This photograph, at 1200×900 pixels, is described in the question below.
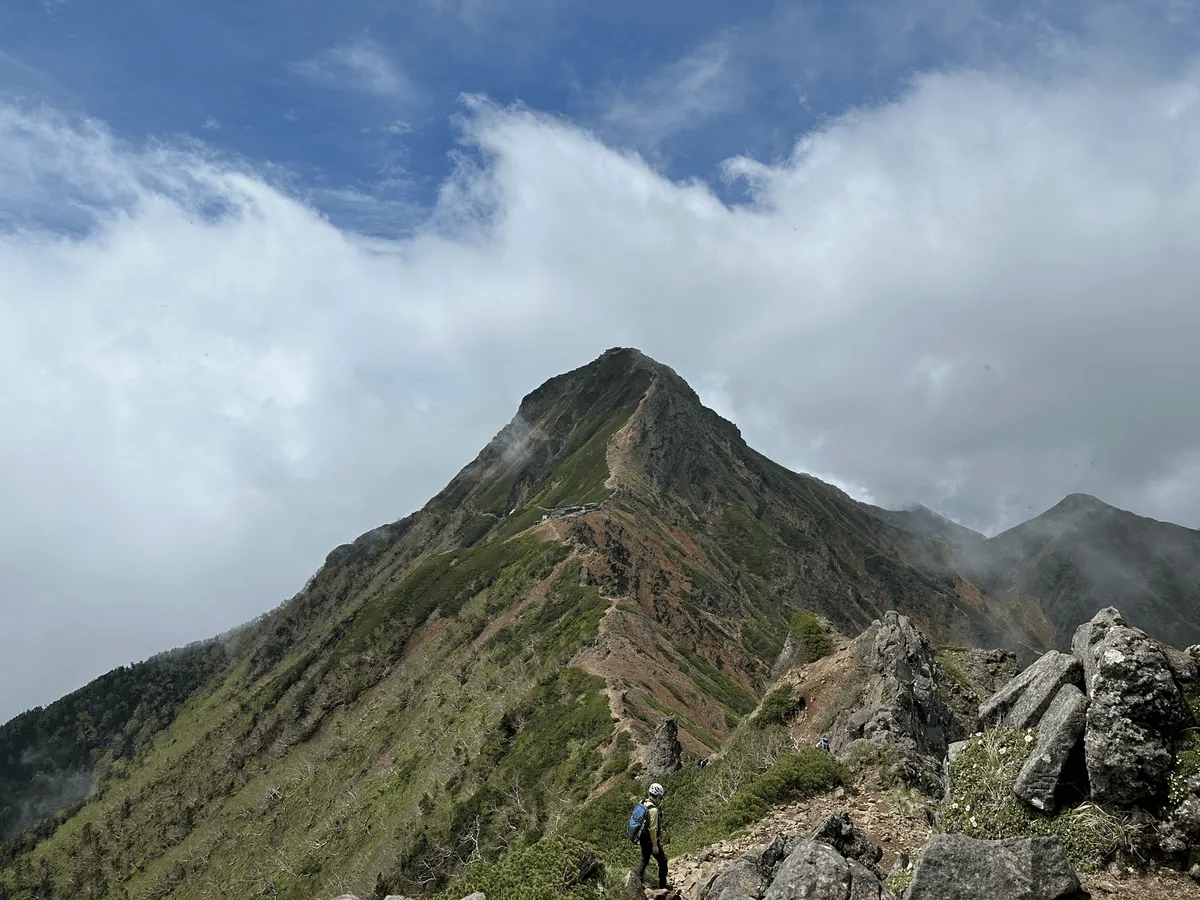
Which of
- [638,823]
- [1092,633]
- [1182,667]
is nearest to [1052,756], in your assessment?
[1182,667]

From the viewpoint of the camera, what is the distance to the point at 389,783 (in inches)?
2864

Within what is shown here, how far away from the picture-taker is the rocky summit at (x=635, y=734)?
513 inches

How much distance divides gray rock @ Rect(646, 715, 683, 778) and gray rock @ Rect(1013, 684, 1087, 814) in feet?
98.1

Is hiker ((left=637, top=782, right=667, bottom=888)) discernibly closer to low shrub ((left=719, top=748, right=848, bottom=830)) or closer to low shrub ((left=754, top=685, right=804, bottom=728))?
low shrub ((left=719, top=748, right=848, bottom=830))

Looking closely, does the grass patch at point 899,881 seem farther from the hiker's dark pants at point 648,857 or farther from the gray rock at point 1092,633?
the gray rock at point 1092,633

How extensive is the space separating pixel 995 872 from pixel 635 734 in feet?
134

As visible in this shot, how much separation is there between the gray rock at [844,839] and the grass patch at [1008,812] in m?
2.07

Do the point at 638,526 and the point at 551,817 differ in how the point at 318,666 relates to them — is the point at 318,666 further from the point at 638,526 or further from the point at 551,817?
the point at 551,817

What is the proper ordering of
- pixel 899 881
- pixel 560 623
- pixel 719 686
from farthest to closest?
pixel 560 623, pixel 719 686, pixel 899 881

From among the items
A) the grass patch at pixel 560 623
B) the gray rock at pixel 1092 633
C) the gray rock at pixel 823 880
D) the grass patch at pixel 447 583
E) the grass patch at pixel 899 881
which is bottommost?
the grass patch at pixel 899 881

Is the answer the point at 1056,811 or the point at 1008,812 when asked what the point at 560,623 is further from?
the point at 1056,811

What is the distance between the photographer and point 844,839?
16.1 meters

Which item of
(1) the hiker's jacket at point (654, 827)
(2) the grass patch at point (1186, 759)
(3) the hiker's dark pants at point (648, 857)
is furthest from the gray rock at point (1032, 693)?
(3) the hiker's dark pants at point (648, 857)

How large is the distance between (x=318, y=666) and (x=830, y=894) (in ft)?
435
